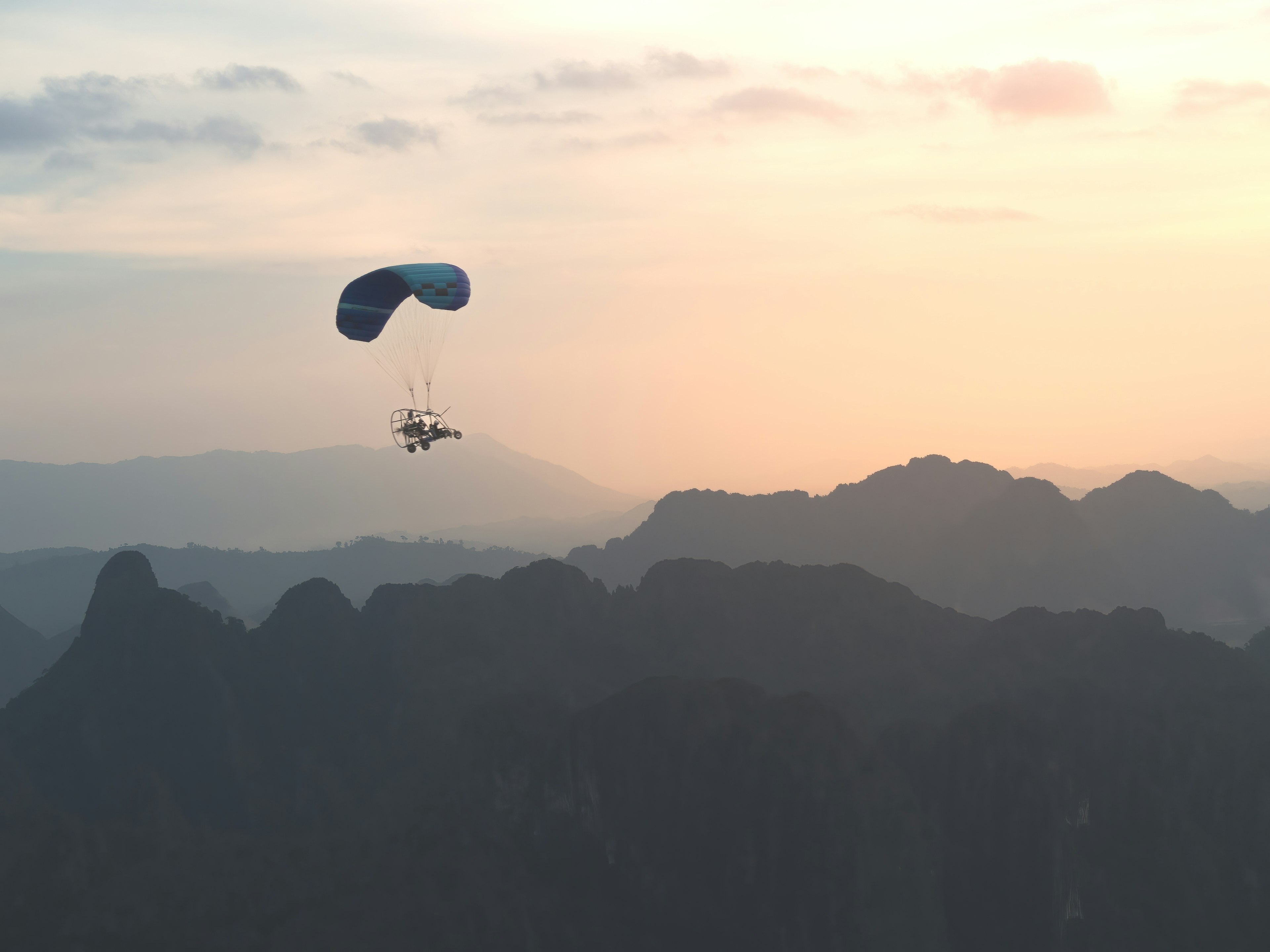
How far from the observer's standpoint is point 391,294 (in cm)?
8138

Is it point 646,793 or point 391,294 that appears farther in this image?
point 646,793

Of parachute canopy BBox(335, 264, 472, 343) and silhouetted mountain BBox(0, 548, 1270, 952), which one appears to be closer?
parachute canopy BBox(335, 264, 472, 343)

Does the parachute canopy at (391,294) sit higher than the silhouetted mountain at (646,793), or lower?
higher

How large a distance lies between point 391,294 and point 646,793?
2415 inches

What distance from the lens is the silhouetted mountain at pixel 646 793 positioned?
102 meters

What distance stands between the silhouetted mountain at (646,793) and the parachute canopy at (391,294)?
184 ft

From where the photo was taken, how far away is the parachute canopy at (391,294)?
258 ft

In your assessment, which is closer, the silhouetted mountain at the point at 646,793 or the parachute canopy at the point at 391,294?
the parachute canopy at the point at 391,294

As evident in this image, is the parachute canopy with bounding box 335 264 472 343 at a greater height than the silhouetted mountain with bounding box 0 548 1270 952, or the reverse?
the parachute canopy with bounding box 335 264 472 343

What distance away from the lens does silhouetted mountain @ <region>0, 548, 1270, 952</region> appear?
3996 inches

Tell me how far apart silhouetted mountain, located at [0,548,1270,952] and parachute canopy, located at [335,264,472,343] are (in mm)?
55973

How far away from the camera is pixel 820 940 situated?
101 metres

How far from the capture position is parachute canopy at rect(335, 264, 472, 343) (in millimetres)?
78500

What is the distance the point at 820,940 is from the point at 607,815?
86.8 feet
